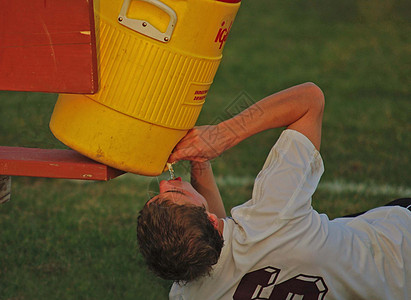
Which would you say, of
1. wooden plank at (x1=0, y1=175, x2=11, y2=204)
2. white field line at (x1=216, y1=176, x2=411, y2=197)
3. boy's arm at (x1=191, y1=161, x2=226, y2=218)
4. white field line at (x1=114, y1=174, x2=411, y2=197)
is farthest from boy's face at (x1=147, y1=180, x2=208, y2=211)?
white field line at (x1=216, y1=176, x2=411, y2=197)

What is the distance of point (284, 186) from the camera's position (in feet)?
8.97

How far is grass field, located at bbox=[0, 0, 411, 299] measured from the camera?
147 inches

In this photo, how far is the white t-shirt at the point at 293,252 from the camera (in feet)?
8.83

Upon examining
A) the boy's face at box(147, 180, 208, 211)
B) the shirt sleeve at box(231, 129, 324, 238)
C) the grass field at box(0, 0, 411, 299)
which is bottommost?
the grass field at box(0, 0, 411, 299)

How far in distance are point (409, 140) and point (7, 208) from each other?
3.19m

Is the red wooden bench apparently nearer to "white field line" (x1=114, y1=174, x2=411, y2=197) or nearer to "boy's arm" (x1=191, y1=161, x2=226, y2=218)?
"boy's arm" (x1=191, y1=161, x2=226, y2=218)

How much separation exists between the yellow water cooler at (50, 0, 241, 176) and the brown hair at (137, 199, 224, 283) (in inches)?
8.0

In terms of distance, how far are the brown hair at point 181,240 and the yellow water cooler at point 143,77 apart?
0.67ft

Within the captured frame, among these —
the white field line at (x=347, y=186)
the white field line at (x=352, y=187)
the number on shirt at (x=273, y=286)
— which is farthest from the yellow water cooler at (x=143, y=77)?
the white field line at (x=352, y=187)

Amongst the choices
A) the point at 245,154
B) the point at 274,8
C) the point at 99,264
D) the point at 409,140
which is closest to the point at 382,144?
the point at 409,140

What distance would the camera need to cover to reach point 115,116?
8.86 feet

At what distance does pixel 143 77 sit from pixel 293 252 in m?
0.81

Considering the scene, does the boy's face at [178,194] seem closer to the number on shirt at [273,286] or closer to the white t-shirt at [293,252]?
the white t-shirt at [293,252]

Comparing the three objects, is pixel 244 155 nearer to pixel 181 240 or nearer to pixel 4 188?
pixel 4 188
